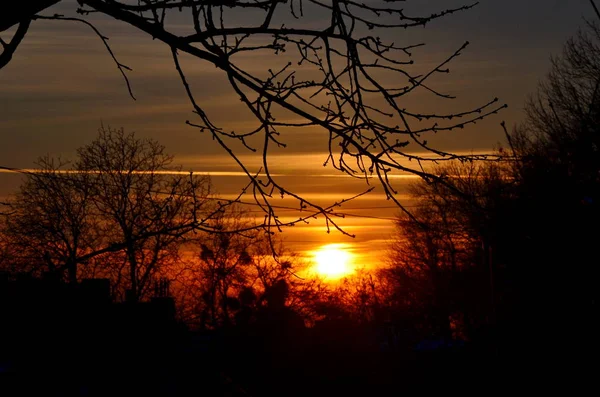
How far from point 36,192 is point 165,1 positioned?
114 ft

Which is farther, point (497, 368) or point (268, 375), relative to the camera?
point (497, 368)

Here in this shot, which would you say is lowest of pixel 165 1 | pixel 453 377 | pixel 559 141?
pixel 453 377

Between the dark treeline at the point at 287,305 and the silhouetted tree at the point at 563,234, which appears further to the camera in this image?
the silhouetted tree at the point at 563,234

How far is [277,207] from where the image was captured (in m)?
4.75

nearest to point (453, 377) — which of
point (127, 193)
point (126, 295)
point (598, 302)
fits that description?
point (598, 302)

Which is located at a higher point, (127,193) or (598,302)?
(127,193)

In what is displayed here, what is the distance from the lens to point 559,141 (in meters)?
30.3

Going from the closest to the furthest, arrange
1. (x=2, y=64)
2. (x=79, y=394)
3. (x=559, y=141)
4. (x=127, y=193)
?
(x=2, y=64)
(x=79, y=394)
(x=559, y=141)
(x=127, y=193)

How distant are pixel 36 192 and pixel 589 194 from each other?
25588mm

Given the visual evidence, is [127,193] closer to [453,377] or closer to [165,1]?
[453,377]

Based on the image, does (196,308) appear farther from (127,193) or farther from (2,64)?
(2,64)

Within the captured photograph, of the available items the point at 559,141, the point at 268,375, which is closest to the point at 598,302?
the point at 559,141

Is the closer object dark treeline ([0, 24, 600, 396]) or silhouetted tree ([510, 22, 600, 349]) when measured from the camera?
dark treeline ([0, 24, 600, 396])

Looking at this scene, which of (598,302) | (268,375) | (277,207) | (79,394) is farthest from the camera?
(598,302)
